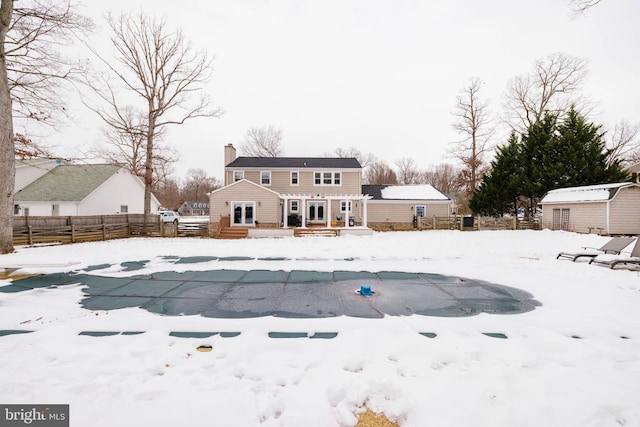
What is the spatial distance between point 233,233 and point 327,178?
417 inches

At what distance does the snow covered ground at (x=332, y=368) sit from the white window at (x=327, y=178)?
21.4 meters

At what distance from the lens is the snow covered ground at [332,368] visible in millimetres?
2639

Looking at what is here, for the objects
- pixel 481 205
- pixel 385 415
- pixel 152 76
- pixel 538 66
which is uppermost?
pixel 538 66

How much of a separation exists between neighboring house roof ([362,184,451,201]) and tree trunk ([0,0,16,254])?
78.7ft

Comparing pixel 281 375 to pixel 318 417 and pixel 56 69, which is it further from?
pixel 56 69

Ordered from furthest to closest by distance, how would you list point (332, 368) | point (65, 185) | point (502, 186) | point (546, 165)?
1. point (502, 186)
2. point (546, 165)
3. point (65, 185)
4. point (332, 368)

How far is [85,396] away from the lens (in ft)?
9.25

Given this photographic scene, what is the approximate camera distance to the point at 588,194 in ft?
65.8

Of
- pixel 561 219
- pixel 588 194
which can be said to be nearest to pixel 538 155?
pixel 561 219

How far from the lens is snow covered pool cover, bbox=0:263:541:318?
5.45 m

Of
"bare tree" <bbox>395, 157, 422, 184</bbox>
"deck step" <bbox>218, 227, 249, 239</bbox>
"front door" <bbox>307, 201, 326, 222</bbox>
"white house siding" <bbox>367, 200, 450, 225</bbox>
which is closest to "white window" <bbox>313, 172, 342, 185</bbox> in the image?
"front door" <bbox>307, 201, 326, 222</bbox>

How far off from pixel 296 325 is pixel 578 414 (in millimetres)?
3465

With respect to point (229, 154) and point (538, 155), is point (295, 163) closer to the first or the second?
point (229, 154)

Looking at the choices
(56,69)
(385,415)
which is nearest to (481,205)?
(385,415)
